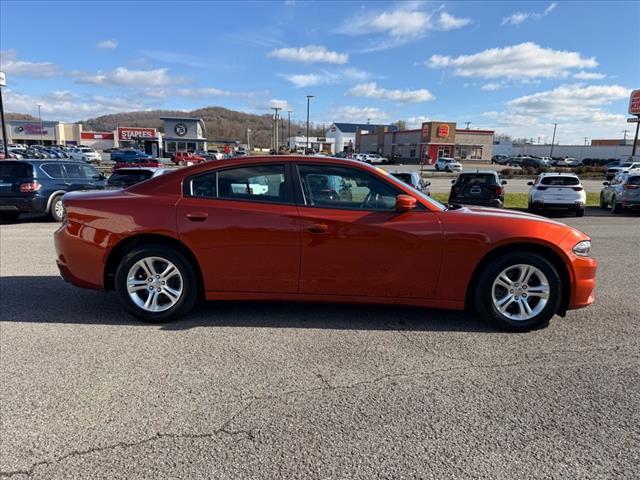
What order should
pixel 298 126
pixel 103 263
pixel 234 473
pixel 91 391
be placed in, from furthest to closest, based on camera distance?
pixel 298 126
pixel 103 263
pixel 91 391
pixel 234 473

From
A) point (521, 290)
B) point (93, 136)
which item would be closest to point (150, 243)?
point (521, 290)

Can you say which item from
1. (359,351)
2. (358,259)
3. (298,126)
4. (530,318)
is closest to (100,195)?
(358,259)

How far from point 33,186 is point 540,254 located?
11694 millimetres

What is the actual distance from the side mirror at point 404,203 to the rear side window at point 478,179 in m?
11.0

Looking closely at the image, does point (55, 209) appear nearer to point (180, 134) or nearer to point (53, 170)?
point (53, 170)


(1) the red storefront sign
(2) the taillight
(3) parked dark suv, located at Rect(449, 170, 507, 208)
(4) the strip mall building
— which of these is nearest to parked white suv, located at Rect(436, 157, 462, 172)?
(4) the strip mall building

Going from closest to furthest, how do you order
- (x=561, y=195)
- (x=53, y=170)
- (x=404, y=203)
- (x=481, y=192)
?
(x=404, y=203) < (x=53, y=170) < (x=481, y=192) < (x=561, y=195)

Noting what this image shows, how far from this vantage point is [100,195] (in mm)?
4652

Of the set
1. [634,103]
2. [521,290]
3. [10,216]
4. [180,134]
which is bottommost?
[10,216]

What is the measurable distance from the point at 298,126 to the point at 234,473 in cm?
19015

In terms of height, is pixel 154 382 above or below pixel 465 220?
below

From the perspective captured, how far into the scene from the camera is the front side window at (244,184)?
4.41m

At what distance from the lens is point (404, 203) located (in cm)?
418

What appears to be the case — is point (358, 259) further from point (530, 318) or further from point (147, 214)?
point (147, 214)
